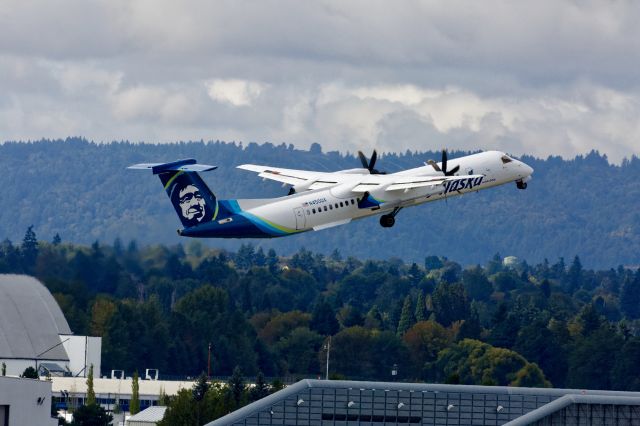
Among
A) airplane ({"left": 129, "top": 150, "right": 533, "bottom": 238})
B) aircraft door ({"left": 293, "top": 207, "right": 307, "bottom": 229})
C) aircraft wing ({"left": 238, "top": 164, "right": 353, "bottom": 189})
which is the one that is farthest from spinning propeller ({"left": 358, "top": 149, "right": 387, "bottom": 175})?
aircraft door ({"left": 293, "top": 207, "right": 307, "bottom": 229})

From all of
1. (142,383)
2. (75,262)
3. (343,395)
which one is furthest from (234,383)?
(343,395)

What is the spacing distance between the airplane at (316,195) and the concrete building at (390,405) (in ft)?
38.2

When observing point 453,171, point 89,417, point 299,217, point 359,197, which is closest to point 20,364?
point 89,417

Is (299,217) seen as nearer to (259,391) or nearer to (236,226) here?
(236,226)

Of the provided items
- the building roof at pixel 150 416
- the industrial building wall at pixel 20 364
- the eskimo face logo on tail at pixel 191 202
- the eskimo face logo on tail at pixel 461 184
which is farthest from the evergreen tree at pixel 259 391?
the eskimo face logo on tail at pixel 191 202

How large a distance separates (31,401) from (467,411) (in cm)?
2141

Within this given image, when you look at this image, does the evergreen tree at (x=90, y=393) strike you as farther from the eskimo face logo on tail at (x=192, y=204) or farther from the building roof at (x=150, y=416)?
the eskimo face logo on tail at (x=192, y=204)

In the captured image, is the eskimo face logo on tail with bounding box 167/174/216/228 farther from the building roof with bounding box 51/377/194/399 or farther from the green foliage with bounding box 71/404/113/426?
the building roof with bounding box 51/377/194/399

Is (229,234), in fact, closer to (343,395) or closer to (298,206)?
(298,206)

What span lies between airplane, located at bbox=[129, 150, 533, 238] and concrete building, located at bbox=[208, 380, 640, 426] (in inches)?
458

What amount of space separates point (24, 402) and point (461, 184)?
3225 centimetres

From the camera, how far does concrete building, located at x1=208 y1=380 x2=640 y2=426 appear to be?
91438 mm

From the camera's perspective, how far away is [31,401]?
3536 inches

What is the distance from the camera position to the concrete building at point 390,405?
300 feet
